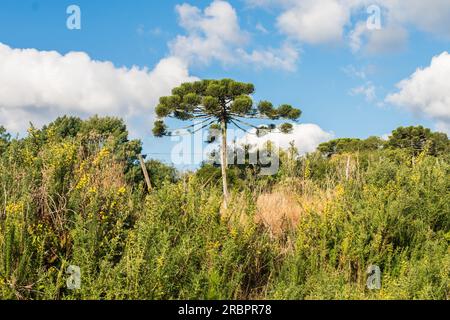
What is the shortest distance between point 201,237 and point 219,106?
20.1m

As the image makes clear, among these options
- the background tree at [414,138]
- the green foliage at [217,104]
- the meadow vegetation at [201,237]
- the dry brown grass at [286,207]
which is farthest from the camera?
the background tree at [414,138]

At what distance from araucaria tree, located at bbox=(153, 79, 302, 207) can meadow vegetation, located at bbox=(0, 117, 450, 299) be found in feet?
56.7

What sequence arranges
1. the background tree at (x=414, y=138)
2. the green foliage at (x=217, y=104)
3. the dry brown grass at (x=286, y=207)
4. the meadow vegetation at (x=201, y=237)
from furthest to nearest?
the background tree at (x=414, y=138) < the green foliage at (x=217, y=104) < the dry brown grass at (x=286, y=207) < the meadow vegetation at (x=201, y=237)

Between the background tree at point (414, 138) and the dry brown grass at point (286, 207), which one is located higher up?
the background tree at point (414, 138)

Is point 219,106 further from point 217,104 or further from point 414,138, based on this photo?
point 414,138

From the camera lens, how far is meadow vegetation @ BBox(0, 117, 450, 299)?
4.14 metres

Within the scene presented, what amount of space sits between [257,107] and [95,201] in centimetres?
1993

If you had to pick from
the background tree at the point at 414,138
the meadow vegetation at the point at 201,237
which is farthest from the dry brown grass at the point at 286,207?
the background tree at the point at 414,138

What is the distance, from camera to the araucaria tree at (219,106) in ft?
78.3

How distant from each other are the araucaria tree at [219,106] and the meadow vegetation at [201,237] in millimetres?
17279

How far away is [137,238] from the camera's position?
4.43 m

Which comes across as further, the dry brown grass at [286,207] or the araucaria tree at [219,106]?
the araucaria tree at [219,106]

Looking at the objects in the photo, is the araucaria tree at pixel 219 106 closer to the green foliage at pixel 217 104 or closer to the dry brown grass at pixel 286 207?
the green foliage at pixel 217 104
